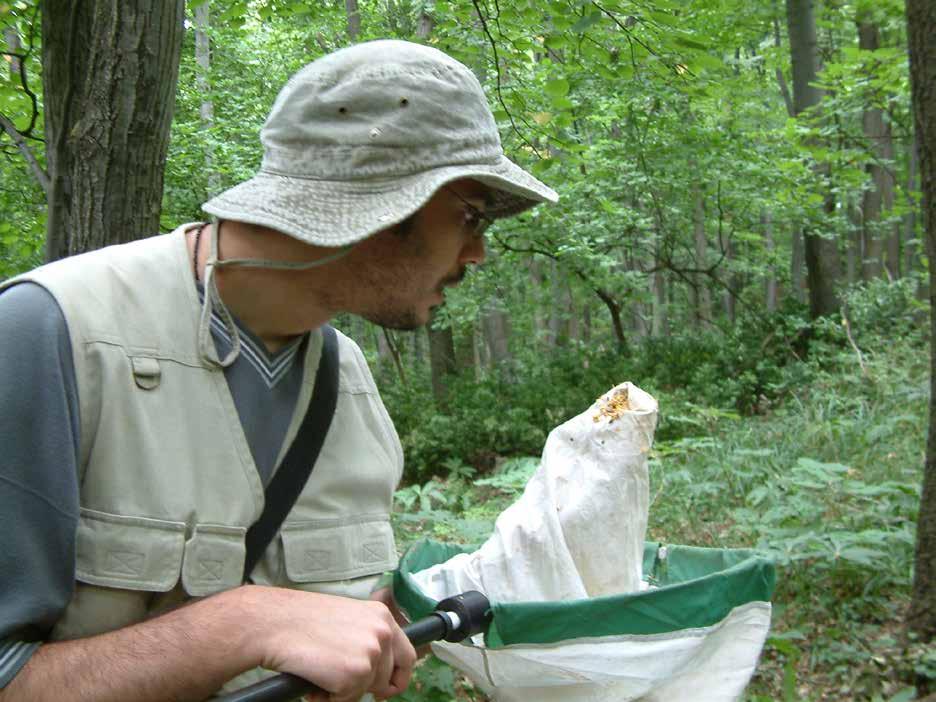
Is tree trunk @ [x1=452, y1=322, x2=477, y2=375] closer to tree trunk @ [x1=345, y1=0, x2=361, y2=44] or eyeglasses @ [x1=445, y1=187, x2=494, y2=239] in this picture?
tree trunk @ [x1=345, y1=0, x2=361, y2=44]

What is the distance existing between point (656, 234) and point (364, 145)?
1284cm

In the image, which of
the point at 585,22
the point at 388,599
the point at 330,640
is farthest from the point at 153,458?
the point at 585,22

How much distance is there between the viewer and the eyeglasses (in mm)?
1762

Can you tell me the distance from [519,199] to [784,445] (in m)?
5.98

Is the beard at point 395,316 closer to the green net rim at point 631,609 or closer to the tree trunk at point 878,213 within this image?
the green net rim at point 631,609

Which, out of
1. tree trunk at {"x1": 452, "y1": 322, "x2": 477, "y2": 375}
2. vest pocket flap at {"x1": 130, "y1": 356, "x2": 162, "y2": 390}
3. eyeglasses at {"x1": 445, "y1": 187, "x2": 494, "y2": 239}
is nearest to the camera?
vest pocket flap at {"x1": 130, "y1": 356, "x2": 162, "y2": 390}

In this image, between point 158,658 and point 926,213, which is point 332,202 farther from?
point 926,213

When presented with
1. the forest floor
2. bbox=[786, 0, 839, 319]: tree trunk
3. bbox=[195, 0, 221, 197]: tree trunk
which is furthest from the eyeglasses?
bbox=[786, 0, 839, 319]: tree trunk

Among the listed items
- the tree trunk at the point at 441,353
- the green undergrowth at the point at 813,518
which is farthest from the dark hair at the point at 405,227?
the tree trunk at the point at 441,353

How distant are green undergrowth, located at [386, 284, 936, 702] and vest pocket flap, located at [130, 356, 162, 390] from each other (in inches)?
62.1

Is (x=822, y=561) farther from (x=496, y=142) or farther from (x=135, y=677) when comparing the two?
(x=135, y=677)

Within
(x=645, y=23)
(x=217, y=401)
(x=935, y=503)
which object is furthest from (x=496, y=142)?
(x=645, y=23)

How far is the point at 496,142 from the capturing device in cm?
175

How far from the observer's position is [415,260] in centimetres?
170
